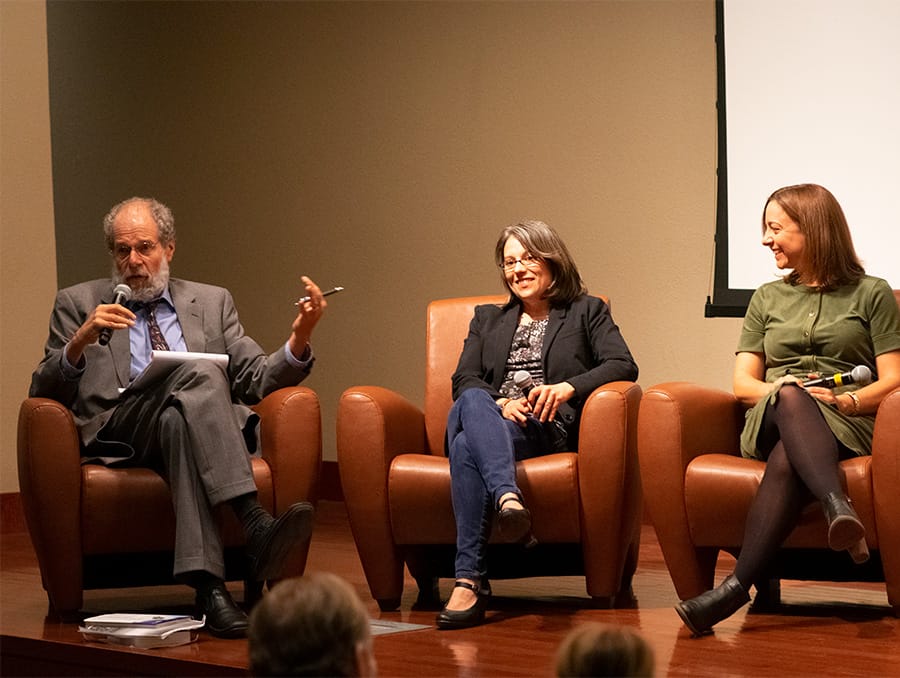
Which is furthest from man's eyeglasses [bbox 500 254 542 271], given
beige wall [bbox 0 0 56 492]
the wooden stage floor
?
beige wall [bbox 0 0 56 492]

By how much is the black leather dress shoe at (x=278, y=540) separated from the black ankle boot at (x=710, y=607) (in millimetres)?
942

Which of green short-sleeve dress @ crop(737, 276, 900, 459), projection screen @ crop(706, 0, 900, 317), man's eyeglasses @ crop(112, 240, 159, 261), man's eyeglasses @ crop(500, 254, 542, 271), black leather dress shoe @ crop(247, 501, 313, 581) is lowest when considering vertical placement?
black leather dress shoe @ crop(247, 501, 313, 581)

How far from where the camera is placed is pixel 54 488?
134 inches

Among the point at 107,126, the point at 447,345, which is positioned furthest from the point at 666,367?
the point at 107,126

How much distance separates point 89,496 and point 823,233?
2.09 m

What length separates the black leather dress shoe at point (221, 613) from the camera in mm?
3180

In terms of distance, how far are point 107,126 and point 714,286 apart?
3.36 meters

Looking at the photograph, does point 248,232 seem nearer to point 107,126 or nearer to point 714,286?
point 107,126

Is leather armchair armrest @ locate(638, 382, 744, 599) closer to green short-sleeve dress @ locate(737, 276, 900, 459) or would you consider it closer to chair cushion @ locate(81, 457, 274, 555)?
green short-sleeve dress @ locate(737, 276, 900, 459)

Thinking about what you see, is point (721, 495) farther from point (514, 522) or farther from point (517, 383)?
point (517, 383)

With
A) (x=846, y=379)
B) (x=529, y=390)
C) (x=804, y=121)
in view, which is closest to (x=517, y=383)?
(x=529, y=390)

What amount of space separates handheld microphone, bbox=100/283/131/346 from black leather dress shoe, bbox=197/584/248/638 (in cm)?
74

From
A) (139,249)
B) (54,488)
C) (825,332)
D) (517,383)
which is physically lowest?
(54,488)

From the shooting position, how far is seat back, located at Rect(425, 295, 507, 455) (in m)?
3.96
